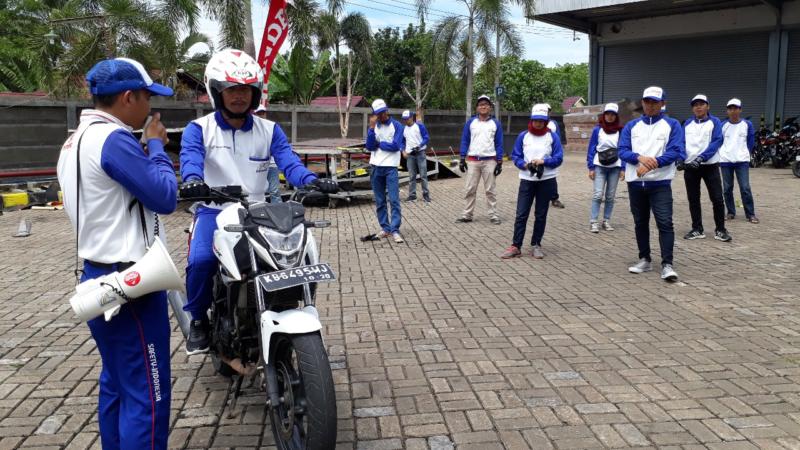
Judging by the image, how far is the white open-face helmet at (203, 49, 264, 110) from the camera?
148 inches

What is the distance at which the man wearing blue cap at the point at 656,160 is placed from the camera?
6910 mm

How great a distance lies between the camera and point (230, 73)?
375cm

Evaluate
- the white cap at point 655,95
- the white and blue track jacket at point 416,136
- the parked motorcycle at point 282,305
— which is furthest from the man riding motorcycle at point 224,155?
the white and blue track jacket at point 416,136

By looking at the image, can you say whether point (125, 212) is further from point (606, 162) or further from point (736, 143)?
point (736, 143)

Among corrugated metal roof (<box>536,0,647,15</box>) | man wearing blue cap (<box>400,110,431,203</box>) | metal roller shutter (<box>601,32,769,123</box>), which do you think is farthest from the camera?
metal roller shutter (<box>601,32,769,123</box>)

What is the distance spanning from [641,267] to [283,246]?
5253 millimetres

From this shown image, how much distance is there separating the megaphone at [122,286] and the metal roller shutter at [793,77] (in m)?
25.7

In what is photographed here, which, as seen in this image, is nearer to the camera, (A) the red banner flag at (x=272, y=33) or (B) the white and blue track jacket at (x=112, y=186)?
(B) the white and blue track jacket at (x=112, y=186)

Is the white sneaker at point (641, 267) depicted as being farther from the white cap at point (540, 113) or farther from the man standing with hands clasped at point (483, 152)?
the man standing with hands clasped at point (483, 152)

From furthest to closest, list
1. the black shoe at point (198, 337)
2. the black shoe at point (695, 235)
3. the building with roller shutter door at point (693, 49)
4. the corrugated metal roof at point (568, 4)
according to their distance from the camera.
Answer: the corrugated metal roof at point (568, 4) < the building with roller shutter door at point (693, 49) < the black shoe at point (695, 235) < the black shoe at point (198, 337)

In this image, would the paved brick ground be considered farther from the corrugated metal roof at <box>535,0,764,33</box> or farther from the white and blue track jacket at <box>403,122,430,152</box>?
the corrugated metal roof at <box>535,0,764,33</box>

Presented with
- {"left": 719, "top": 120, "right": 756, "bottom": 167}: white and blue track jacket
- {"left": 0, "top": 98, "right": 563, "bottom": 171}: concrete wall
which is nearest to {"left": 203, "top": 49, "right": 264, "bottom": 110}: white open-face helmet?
{"left": 0, "top": 98, "right": 563, "bottom": 171}: concrete wall

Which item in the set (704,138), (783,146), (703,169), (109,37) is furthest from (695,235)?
(783,146)

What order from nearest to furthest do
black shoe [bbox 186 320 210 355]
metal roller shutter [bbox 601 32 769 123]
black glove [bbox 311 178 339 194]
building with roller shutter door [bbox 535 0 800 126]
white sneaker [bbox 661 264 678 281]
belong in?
black glove [bbox 311 178 339 194], black shoe [bbox 186 320 210 355], white sneaker [bbox 661 264 678 281], building with roller shutter door [bbox 535 0 800 126], metal roller shutter [bbox 601 32 769 123]
